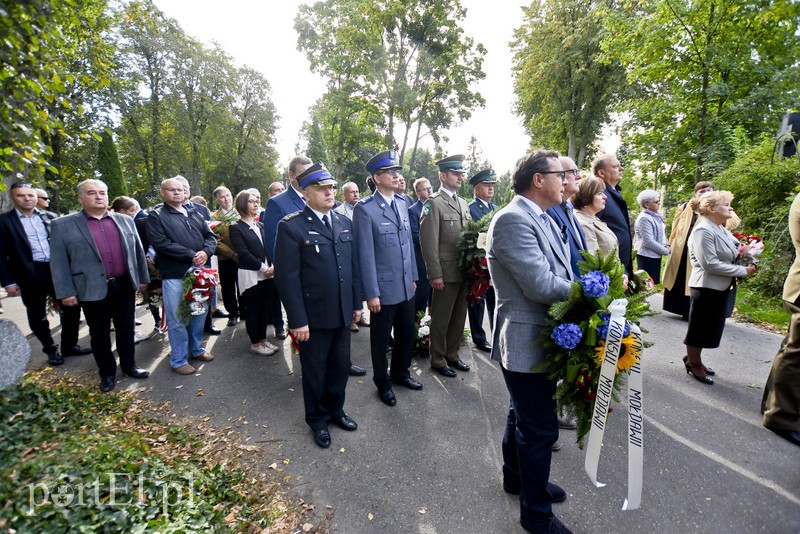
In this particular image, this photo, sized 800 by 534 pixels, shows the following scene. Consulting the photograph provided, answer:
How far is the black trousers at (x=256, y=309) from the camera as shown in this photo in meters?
5.27

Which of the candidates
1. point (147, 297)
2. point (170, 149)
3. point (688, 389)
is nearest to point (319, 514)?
point (688, 389)

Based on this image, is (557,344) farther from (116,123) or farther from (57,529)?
(116,123)

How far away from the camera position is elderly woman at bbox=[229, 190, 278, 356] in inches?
203

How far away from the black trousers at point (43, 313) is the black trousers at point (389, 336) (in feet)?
13.6

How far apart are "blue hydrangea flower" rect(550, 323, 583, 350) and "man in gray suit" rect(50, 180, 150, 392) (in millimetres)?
4484

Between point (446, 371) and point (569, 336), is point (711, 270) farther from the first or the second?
point (569, 336)

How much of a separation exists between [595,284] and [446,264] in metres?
2.54

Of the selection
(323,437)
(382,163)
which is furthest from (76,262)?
(382,163)

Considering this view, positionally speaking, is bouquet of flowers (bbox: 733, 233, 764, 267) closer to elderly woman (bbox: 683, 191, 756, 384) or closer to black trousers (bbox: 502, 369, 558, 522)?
elderly woman (bbox: 683, 191, 756, 384)

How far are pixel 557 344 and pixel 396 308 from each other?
83.8 inches

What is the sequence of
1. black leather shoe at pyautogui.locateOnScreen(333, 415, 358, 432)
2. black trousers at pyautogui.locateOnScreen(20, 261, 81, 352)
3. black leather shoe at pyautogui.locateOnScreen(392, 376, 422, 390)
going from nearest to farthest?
1. black leather shoe at pyautogui.locateOnScreen(333, 415, 358, 432)
2. black leather shoe at pyautogui.locateOnScreen(392, 376, 422, 390)
3. black trousers at pyautogui.locateOnScreen(20, 261, 81, 352)

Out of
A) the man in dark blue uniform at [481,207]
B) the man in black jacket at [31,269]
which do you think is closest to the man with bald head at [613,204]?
the man in dark blue uniform at [481,207]

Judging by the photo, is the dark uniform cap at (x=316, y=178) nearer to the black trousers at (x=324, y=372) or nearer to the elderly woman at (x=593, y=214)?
the black trousers at (x=324, y=372)

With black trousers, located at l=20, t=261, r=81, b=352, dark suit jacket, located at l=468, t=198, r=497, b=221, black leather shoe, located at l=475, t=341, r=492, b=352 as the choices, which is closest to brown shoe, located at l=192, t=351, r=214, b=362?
black trousers, located at l=20, t=261, r=81, b=352
